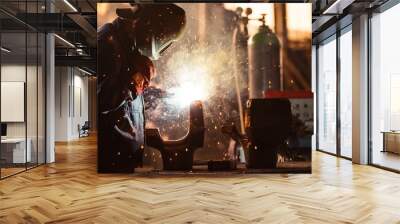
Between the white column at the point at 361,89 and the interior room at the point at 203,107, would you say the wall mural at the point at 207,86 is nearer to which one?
the interior room at the point at 203,107

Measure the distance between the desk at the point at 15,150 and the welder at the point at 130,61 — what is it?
76.7 inches

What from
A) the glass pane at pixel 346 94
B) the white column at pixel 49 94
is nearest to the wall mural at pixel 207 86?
the white column at pixel 49 94

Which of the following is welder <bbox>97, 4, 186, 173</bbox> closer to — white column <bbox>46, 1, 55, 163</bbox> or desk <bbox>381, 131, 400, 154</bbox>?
white column <bbox>46, 1, 55, 163</bbox>

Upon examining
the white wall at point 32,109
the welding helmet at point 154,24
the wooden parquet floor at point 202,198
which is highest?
the welding helmet at point 154,24

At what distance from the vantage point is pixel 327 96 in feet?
35.5

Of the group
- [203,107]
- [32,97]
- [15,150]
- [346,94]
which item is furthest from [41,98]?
[346,94]

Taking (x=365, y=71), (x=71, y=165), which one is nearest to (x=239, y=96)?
(x=365, y=71)

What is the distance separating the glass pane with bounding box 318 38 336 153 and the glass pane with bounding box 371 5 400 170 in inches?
80.7

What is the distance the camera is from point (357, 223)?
378 centimetres

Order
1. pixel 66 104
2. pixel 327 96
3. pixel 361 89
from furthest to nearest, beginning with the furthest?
→ pixel 66 104 < pixel 327 96 < pixel 361 89

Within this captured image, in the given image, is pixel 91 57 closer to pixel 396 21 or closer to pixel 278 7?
pixel 278 7

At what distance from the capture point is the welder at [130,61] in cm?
672

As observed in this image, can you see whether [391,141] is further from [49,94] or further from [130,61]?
[49,94]

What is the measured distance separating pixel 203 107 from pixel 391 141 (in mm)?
3896
